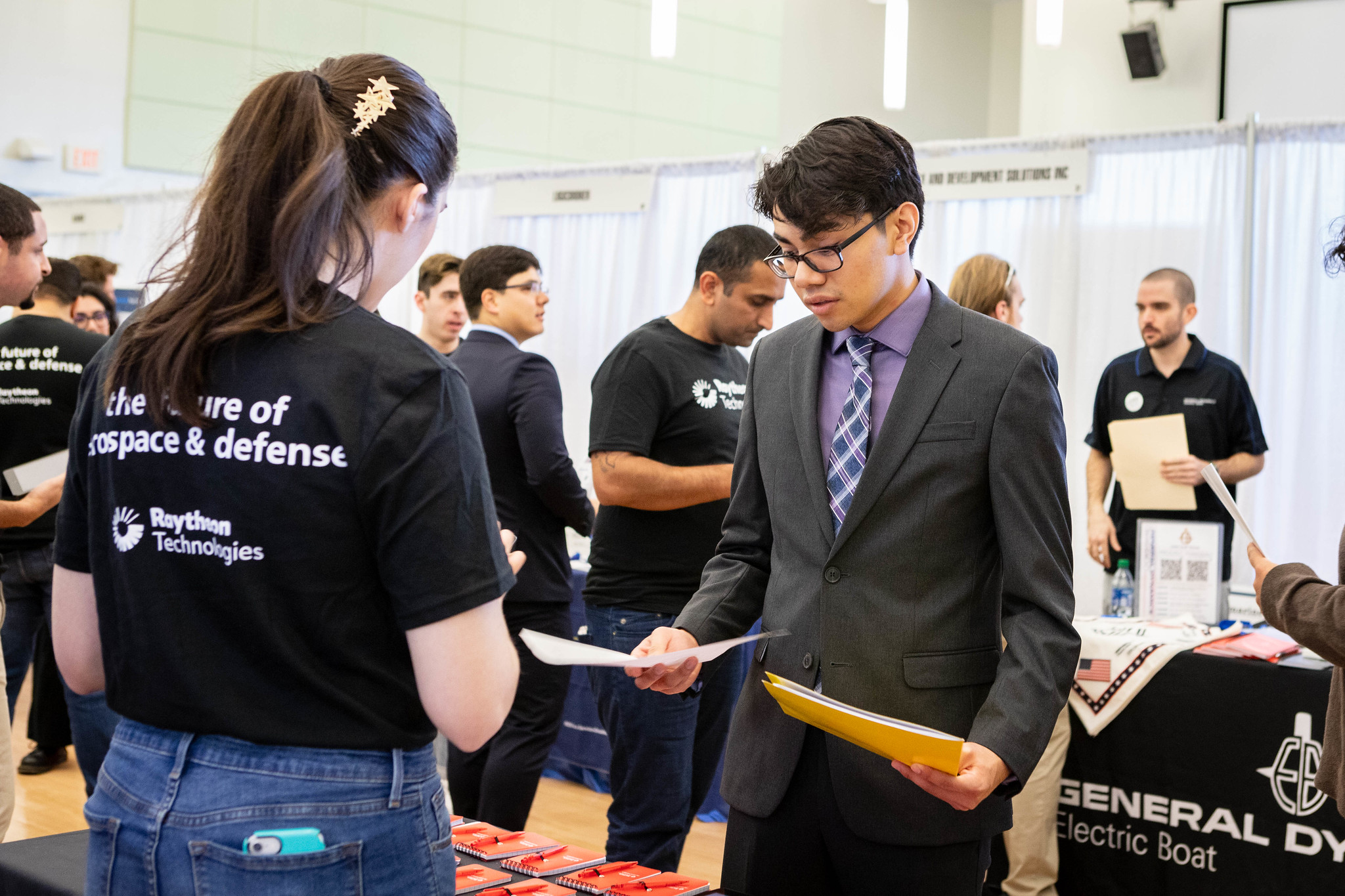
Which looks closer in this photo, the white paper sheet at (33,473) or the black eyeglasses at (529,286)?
the white paper sheet at (33,473)

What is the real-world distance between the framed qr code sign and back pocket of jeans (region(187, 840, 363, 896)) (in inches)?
108

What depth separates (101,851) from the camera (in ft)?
3.39

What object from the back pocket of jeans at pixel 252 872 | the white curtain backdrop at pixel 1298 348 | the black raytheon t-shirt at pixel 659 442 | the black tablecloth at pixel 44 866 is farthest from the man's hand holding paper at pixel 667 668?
the white curtain backdrop at pixel 1298 348

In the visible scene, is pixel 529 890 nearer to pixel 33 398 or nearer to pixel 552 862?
pixel 552 862

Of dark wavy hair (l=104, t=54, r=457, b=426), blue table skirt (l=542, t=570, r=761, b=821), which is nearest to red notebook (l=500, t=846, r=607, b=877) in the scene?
dark wavy hair (l=104, t=54, r=457, b=426)

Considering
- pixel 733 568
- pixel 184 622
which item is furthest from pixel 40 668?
pixel 184 622

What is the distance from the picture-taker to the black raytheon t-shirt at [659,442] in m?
2.71

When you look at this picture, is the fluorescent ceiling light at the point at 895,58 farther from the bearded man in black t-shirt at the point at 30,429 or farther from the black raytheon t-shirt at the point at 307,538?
the black raytheon t-shirt at the point at 307,538

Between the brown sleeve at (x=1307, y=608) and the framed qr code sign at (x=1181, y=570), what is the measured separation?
133 centimetres

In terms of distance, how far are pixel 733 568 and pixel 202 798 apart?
89 cm

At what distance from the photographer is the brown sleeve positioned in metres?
1.72

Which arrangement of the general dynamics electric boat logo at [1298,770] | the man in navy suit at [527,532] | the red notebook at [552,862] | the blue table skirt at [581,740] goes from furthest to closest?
the blue table skirt at [581,740] → the man in navy suit at [527,532] → the general dynamics electric boat logo at [1298,770] → the red notebook at [552,862]

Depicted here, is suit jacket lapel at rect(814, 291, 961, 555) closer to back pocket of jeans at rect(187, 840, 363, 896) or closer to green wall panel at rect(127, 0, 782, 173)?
back pocket of jeans at rect(187, 840, 363, 896)

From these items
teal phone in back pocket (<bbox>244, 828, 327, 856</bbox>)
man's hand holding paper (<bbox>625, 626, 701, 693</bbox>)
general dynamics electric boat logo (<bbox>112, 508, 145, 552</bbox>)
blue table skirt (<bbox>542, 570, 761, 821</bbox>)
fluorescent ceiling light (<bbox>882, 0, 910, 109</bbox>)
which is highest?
fluorescent ceiling light (<bbox>882, 0, 910, 109</bbox>)
